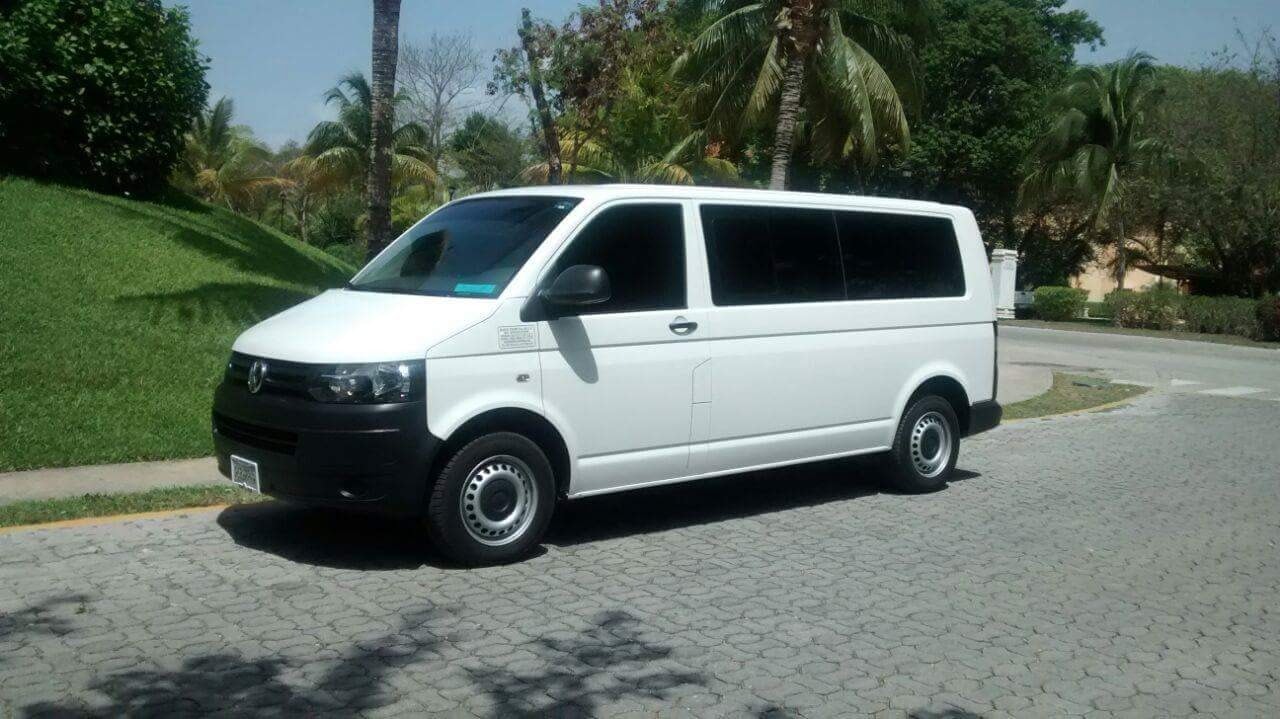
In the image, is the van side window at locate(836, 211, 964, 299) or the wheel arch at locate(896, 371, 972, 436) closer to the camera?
the van side window at locate(836, 211, 964, 299)

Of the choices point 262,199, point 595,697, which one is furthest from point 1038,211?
point 595,697

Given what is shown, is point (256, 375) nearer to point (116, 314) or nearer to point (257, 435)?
point (257, 435)

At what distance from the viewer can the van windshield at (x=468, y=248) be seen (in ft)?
23.9

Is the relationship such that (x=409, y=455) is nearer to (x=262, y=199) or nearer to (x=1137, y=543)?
(x=1137, y=543)

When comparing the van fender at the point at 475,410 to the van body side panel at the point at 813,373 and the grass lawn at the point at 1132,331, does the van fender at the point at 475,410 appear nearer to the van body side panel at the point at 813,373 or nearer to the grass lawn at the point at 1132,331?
the van body side panel at the point at 813,373

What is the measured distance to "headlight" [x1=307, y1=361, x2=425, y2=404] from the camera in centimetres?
655

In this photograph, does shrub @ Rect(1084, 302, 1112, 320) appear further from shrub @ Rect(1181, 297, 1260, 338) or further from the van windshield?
the van windshield

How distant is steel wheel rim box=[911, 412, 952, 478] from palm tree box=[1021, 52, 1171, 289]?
37.5 metres

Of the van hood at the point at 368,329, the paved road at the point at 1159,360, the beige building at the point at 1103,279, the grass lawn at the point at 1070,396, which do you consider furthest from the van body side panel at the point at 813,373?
the beige building at the point at 1103,279

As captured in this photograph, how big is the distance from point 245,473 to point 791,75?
1567 cm

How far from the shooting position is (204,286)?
47.3 feet

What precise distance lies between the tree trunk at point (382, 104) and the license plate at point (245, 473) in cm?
763

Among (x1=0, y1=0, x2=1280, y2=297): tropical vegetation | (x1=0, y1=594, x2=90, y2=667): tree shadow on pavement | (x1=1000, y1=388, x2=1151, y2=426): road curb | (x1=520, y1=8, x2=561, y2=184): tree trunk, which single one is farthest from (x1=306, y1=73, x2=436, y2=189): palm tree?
(x1=0, y1=594, x2=90, y2=667): tree shadow on pavement

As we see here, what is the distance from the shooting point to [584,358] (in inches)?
286
